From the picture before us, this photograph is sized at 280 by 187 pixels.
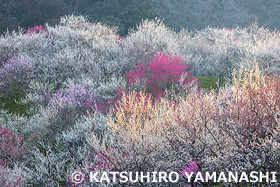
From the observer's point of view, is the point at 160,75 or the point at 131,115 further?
the point at 160,75

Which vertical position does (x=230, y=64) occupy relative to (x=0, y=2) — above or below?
below

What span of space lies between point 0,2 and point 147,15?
17314 millimetres

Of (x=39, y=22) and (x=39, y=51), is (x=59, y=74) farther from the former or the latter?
(x=39, y=22)

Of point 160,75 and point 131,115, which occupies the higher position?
point 160,75

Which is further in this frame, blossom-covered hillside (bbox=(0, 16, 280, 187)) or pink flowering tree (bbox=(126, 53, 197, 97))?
pink flowering tree (bbox=(126, 53, 197, 97))

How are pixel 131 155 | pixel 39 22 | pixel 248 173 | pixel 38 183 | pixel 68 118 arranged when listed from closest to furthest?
pixel 248 173, pixel 131 155, pixel 38 183, pixel 68 118, pixel 39 22

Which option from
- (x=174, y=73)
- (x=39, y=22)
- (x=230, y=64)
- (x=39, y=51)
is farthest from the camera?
(x=39, y=22)

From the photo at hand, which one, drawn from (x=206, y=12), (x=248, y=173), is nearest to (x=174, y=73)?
(x=248, y=173)

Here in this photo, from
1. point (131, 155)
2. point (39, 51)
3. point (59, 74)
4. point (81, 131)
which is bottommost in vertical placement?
point (131, 155)

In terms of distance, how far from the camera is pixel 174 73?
40.3 feet

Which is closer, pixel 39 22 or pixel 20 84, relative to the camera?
pixel 20 84

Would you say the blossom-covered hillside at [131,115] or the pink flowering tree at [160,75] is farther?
the pink flowering tree at [160,75]

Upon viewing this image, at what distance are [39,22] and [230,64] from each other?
21898mm

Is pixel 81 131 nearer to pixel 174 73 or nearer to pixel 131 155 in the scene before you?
pixel 131 155
